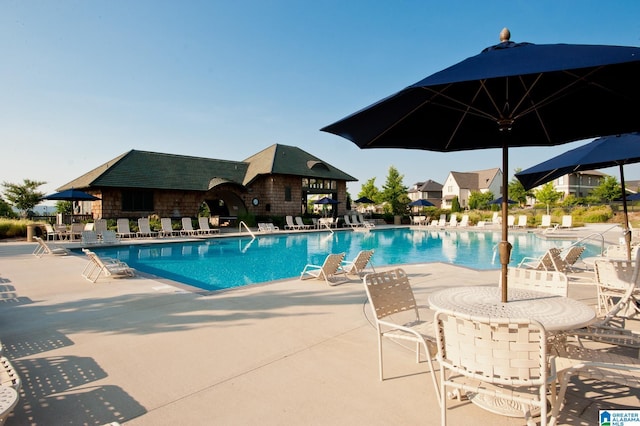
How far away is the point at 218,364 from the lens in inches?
128

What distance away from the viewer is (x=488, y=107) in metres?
3.26

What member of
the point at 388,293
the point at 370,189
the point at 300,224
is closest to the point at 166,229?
the point at 300,224

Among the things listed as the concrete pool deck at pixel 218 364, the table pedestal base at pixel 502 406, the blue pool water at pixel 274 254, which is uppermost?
the table pedestal base at pixel 502 406

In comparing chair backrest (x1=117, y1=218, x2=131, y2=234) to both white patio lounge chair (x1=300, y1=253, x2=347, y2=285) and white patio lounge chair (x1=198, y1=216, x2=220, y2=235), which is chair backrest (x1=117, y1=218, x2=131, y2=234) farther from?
white patio lounge chair (x1=300, y1=253, x2=347, y2=285)

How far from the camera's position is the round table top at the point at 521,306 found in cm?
233

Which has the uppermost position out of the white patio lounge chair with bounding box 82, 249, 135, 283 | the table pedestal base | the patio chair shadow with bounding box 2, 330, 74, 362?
the white patio lounge chair with bounding box 82, 249, 135, 283

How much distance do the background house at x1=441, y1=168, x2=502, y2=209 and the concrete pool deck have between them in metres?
56.0

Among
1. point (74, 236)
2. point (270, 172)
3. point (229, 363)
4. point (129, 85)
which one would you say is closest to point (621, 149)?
point (229, 363)

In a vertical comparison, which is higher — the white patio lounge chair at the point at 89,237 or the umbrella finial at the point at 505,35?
the umbrella finial at the point at 505,35

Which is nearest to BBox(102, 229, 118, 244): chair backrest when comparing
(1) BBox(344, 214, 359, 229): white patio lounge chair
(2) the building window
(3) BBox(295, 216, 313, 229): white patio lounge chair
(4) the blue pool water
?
(4) the blue pool water

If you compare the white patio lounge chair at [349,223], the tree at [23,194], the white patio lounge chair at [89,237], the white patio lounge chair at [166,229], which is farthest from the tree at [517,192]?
the tree at [23,194]

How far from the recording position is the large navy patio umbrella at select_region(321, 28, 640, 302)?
7.13 ft

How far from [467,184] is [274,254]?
52.2 m

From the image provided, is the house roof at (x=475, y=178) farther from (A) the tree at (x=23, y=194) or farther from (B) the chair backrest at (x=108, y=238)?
(A) the tree at (x=23, y=194)
